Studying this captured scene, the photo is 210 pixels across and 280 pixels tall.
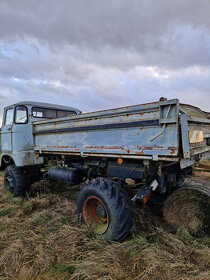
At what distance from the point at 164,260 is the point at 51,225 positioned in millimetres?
2027

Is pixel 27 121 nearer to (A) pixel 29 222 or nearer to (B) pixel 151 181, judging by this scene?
(A) pixel 29 222

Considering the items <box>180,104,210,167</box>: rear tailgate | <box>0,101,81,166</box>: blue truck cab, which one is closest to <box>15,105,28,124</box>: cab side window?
<box>0,101,81,166</box>: blue truck cab

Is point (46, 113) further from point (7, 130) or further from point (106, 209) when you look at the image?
point (106, 209)

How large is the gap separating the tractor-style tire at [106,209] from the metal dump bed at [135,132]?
0.56 meters

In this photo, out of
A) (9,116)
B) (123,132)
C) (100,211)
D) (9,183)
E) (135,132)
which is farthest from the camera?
(9,116)

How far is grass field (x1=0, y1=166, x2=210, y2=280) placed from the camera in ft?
6.79

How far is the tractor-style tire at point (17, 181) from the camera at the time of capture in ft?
16.1

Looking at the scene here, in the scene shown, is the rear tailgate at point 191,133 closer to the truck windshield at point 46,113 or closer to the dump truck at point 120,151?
the dump truck at point 120,151

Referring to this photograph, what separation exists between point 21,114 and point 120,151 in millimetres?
3446

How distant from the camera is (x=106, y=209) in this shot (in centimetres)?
277

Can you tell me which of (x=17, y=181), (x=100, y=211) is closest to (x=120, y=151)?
(x=100, y=211)

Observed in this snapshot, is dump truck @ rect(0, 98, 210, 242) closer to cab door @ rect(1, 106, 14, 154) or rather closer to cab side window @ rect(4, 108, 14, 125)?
cab door @ rect(1, 106, 14, 154)

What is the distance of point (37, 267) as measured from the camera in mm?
2266

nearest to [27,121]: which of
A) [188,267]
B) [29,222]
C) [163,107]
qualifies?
[29,222]
